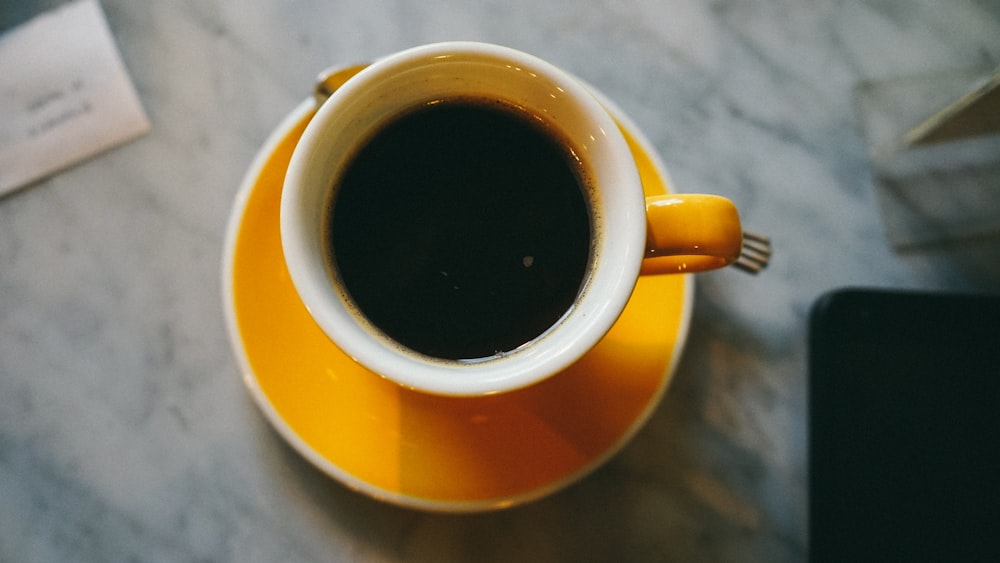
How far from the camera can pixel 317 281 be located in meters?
0.45

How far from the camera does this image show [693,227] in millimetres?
445

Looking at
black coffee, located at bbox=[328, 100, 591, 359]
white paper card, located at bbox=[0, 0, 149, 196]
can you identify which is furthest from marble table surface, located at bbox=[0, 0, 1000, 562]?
Answer: black coffee, located at bbox=[328, 100, 591, 359]

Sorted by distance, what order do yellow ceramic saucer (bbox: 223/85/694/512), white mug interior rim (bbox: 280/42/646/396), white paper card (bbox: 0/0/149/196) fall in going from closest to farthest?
white mug interior rim (bbox: 280/42/646/396) → yellow ceramic saucer (bbox: 223/85/694/512) → white paper card (bbox: 0/0/149/196)

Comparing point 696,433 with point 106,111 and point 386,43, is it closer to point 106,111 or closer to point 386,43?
point 386,43

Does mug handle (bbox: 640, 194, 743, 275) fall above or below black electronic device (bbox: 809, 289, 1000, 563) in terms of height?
above

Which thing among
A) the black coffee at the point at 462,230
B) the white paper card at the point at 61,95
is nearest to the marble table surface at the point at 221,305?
the white paper card at the point at 61,95

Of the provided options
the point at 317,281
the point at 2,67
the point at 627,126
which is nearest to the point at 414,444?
the point at 317,281

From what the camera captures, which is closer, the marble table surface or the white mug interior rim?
the white mug interior rim

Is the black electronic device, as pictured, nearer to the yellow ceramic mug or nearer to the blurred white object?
the blurred white object

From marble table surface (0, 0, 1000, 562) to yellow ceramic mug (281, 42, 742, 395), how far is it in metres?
0.22

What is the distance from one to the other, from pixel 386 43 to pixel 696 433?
1.74 feet

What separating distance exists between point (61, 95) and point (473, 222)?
49cm

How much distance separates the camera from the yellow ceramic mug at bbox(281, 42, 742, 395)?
44cm

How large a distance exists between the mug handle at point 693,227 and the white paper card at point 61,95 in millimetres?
558
